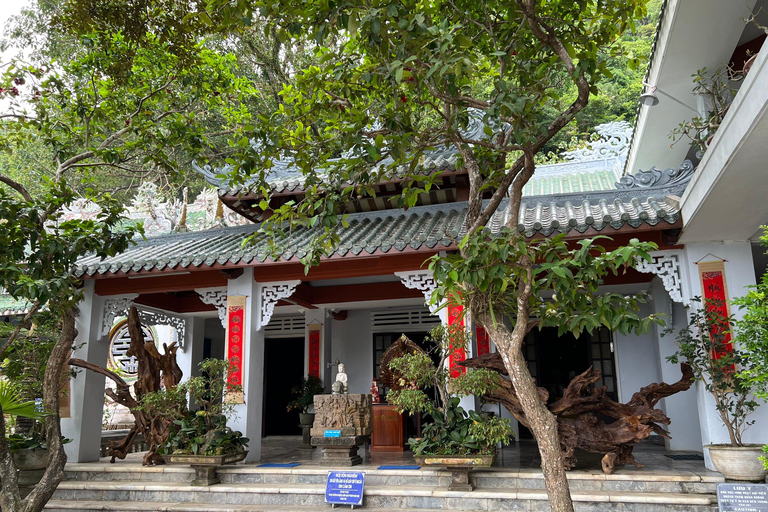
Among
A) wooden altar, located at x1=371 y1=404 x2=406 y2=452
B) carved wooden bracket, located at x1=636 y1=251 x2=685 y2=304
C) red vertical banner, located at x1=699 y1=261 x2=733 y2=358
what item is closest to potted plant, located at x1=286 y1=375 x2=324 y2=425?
wooden altar, located at x1=371 y1=404 x2=406 y2=452

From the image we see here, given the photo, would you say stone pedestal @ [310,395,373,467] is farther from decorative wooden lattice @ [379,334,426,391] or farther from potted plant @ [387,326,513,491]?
decorative wooden lattice @ [379,334,426,391]

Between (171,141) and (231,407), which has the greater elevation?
(171,141)

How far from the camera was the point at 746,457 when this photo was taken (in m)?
5.22

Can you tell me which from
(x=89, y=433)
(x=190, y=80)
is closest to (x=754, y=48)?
(x=190, y=80)

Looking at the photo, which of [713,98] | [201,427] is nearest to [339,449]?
[201,427]

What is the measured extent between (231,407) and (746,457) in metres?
5.23

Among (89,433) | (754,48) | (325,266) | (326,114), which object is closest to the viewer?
(326,114)

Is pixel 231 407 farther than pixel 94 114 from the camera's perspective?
Yes

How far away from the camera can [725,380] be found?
5656 millimetres

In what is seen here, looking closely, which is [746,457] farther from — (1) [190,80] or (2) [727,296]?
(1) [190,80]

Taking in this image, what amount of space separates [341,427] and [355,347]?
11.6ft

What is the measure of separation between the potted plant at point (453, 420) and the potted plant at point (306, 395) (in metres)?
3.93

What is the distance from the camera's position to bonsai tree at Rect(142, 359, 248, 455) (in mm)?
6547

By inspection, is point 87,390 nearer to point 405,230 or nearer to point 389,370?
point 389,370
